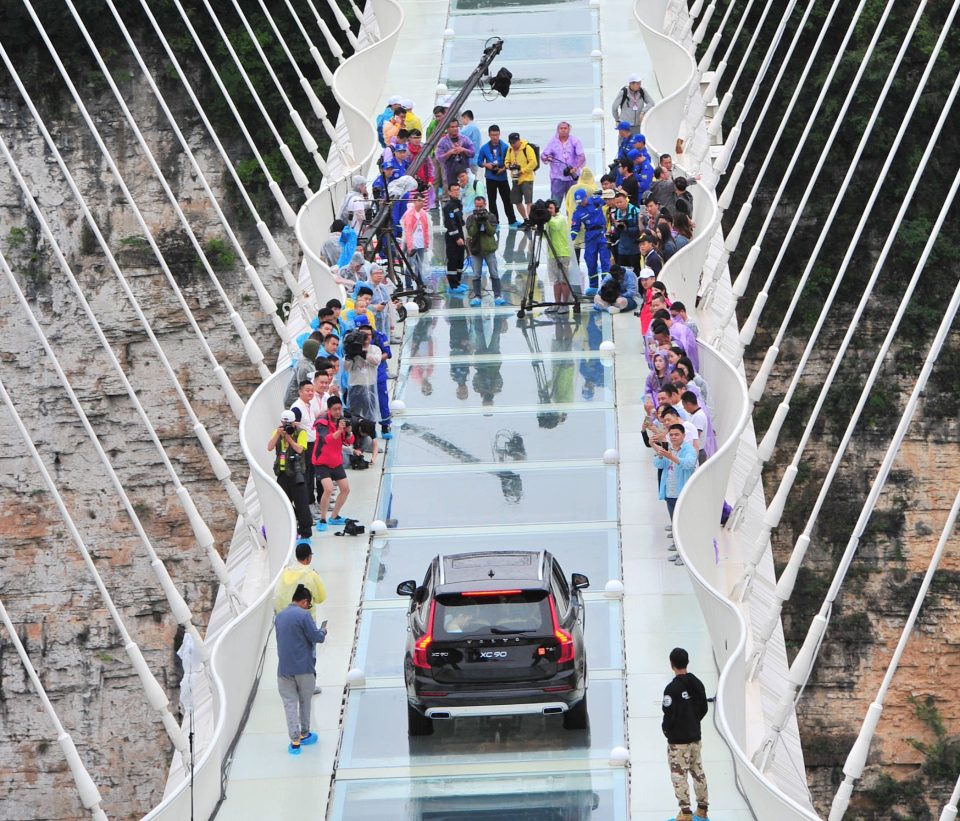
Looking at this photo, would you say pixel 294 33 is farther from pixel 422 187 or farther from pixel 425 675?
pixel 425 675

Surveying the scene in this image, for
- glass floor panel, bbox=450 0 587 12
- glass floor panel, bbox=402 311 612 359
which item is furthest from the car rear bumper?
glass floor panel, bbox=450 0 587 12

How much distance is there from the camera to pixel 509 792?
47.2ft

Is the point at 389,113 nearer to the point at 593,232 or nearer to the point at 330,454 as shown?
the point at 593,232

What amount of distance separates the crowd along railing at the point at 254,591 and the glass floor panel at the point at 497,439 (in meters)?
1.53

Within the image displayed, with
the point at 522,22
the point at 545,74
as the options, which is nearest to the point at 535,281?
the point at 545,74

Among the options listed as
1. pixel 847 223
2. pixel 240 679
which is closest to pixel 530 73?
pixel 847 223

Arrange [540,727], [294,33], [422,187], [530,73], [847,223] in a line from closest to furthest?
[540,727] < [422,187] < [530,73] < [847,223] < [294,33]

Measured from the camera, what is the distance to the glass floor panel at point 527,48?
3198 centimetres

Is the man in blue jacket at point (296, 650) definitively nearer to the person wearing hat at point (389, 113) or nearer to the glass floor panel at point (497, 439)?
the glass floor panel at point (497, 439)

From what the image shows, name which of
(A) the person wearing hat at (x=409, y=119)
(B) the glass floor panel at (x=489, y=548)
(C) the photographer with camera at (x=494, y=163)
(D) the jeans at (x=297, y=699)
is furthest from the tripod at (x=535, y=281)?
(D) the jeans at (x=297, y=699)

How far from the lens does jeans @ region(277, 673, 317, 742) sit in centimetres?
1451

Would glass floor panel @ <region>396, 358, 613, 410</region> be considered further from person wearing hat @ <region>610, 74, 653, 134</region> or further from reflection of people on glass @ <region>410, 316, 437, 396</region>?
person wearing hat @ <region>610, 74, 653, 134</region>

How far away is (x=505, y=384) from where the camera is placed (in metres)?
21.4

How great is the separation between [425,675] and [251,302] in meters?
27.7
